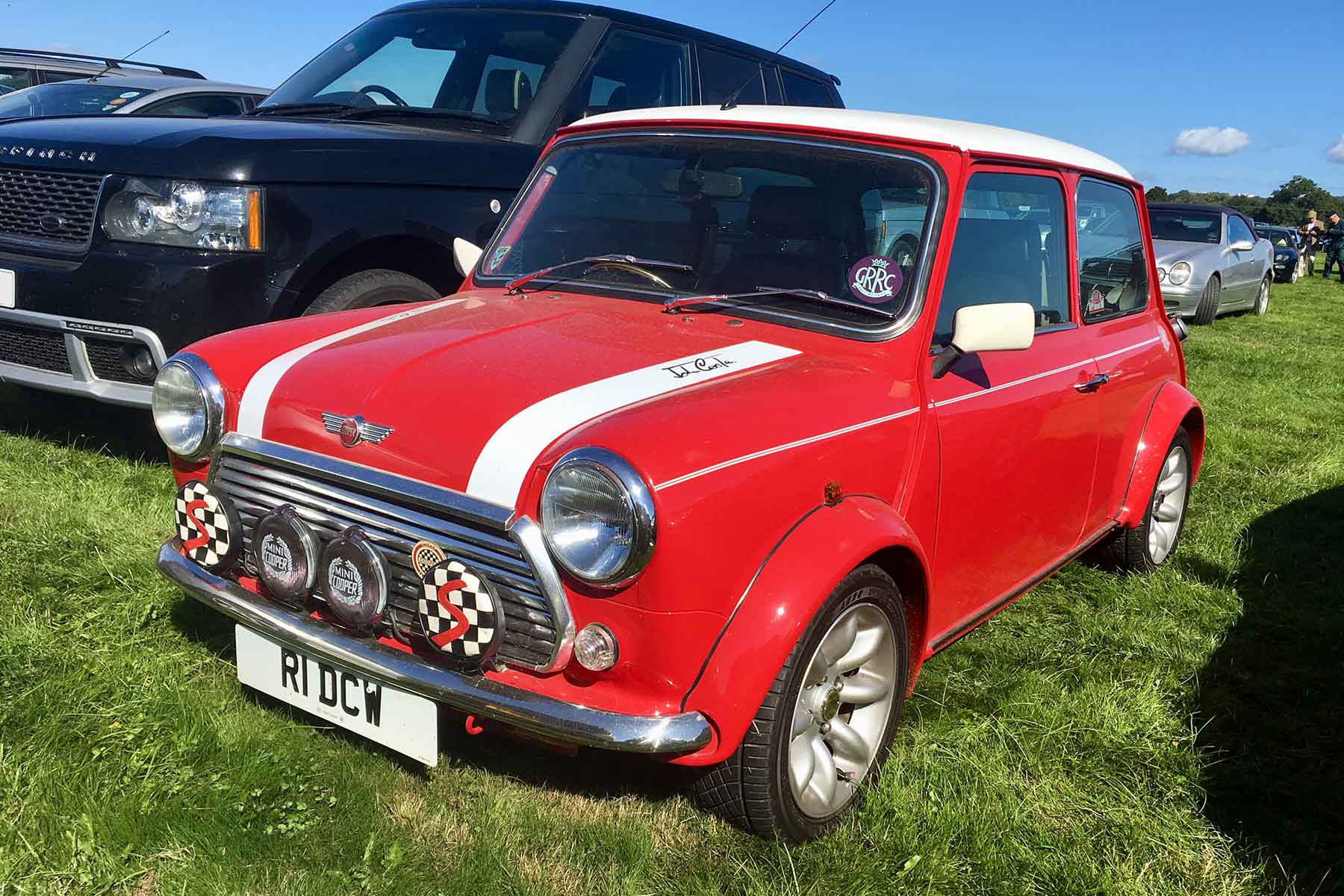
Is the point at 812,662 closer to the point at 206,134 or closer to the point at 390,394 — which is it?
the point at 390,394

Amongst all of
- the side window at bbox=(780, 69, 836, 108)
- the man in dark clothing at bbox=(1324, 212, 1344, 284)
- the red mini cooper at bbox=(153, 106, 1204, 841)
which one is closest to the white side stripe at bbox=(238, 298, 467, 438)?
the red mini cooper at bbox=(153, 106, 1204, 841)

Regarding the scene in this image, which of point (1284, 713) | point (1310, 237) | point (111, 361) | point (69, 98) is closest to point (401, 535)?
point (111, 361)

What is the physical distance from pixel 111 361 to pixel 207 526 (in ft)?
A: 6.39

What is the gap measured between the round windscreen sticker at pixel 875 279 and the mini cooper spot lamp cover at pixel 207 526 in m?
1.71

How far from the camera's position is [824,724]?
2734 mm

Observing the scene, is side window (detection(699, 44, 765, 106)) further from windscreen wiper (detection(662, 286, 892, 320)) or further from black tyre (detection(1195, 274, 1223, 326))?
black tyre (detection(1195, 274, 1223, 326))

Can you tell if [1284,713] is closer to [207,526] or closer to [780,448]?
[780,448]

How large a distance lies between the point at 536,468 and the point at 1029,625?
2.52m

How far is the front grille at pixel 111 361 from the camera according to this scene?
4.28 m

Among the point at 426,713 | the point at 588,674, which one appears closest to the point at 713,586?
the point at 588,674

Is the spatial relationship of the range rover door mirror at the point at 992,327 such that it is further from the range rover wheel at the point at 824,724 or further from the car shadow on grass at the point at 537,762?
the car shadow on grass at the point at 537,762

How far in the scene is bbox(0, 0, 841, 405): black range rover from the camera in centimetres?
420

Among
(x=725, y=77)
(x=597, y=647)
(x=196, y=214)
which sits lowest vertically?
(x=597, y=647)

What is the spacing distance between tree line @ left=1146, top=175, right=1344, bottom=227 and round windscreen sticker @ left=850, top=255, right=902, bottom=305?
206ft
